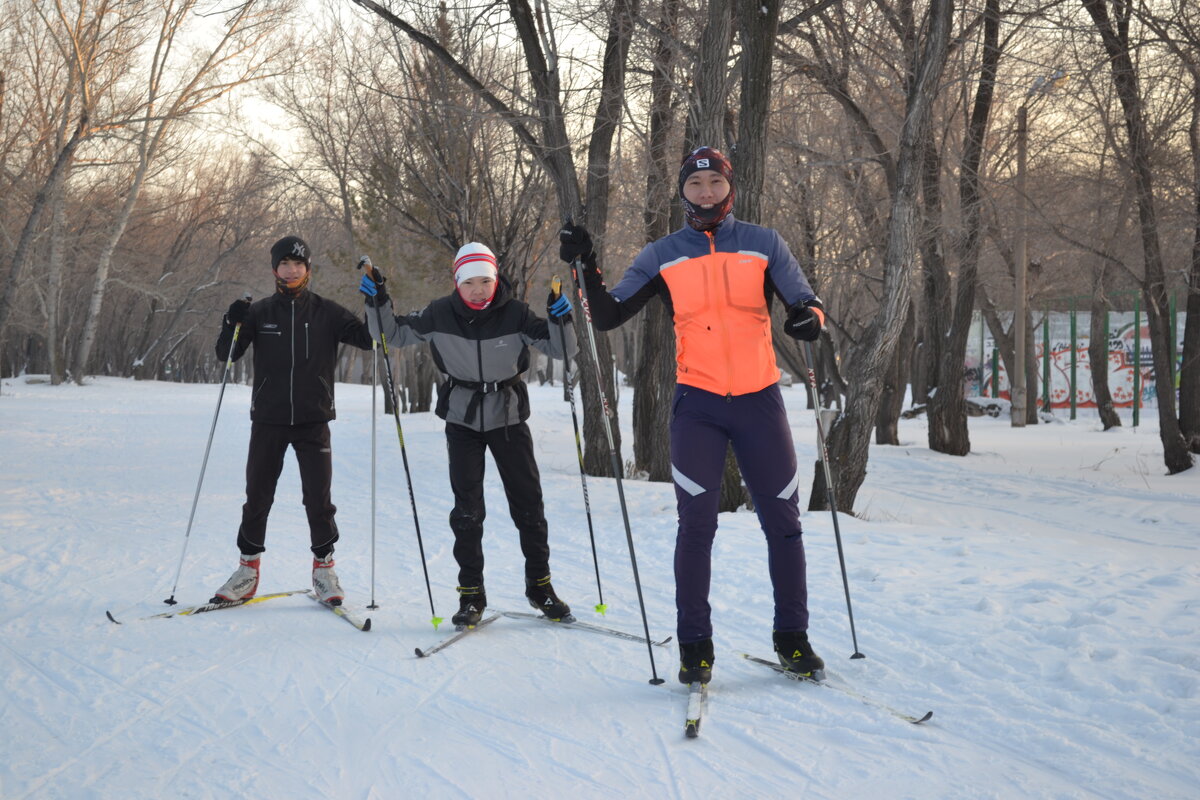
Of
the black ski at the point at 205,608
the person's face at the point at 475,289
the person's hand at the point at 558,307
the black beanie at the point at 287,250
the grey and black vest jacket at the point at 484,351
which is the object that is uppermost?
the black beanie at the point at 287,250

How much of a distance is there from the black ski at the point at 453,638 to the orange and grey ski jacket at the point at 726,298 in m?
1.82

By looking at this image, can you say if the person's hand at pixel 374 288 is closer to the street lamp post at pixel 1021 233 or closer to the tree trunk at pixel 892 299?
the tree trunk at pixel 892 299

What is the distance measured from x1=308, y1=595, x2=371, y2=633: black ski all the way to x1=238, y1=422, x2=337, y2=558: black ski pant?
1.31 ft

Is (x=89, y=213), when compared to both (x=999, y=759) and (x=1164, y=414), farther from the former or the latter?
(x=999, y=759)

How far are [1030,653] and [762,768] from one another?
72.6 inches

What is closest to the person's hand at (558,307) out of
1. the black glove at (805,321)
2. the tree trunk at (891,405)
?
the black glove at (805,321)

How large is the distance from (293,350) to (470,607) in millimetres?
1904

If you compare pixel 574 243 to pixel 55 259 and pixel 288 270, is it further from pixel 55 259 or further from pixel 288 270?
pixel 55 259

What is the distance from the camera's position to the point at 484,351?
524cm

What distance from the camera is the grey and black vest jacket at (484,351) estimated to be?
521 centimetres

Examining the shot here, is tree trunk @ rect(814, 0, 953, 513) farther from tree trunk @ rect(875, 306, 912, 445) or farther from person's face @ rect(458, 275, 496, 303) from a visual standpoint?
tree trunk @ rect(875, 306, 912, 445)

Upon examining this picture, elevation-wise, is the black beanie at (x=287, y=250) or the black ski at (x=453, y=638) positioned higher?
the black beanie at (x=287, y=250)

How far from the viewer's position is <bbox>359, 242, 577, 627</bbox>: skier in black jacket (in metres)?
5.21

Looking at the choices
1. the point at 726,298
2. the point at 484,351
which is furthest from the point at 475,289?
the point at 726,298
